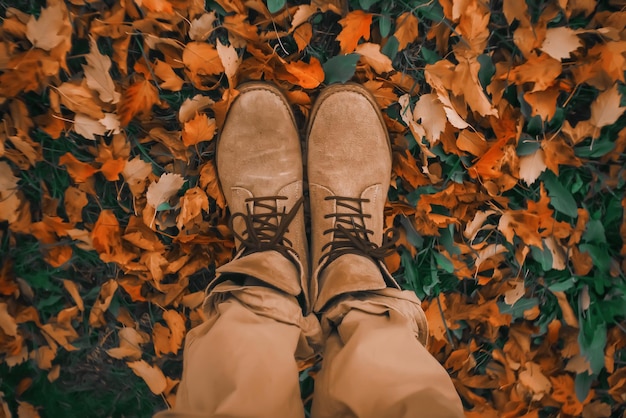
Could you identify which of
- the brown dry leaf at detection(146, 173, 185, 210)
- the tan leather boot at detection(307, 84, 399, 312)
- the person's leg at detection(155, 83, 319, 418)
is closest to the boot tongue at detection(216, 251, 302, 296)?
the person's leg at detection(155, 83, 319, 418)

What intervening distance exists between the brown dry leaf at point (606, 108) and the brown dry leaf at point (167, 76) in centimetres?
81

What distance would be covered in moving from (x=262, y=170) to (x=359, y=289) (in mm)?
358

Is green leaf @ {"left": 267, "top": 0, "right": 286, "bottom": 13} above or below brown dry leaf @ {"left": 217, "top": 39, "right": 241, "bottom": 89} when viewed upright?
above

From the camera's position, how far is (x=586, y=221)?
0.89 meters

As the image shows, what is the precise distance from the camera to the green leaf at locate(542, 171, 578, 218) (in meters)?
0.88

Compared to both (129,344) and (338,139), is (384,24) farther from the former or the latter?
(129,344)

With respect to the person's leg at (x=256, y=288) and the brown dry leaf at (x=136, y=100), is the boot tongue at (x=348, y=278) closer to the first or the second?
the person's leg at (x=256, y=288)

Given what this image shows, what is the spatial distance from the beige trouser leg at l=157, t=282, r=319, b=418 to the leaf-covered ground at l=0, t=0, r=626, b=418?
0.28 m

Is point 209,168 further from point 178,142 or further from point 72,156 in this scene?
point 72,156

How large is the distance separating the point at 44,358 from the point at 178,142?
1.93 feet

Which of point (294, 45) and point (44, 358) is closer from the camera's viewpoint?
point (294, 45)

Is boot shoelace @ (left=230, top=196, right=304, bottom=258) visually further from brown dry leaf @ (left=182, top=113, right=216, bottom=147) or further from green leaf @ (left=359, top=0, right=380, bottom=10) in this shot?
green leaf @ (left=359, top=0, right=380, bottom=10)

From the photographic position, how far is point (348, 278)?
2.38ft

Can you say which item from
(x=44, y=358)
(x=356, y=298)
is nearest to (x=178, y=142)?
(x=356, y=298)
